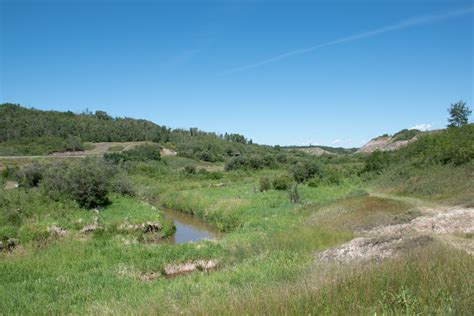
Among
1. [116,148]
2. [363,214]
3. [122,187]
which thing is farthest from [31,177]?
[116,148]

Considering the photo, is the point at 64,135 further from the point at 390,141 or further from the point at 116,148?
the point at 390,141

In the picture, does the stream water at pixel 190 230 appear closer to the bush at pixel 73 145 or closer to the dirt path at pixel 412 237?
the dirt path at pixel 412 237

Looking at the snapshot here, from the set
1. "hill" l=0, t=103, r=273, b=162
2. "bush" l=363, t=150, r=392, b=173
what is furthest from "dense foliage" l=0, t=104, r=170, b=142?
"bush" l=363, t=150, r=392, b=173

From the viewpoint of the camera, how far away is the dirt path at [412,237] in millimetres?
12828

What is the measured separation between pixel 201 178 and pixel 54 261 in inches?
2048

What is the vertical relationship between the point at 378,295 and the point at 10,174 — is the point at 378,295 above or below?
below

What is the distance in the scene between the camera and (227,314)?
18.2 ft

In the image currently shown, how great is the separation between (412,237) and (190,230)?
20.4 meters

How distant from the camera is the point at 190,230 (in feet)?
105

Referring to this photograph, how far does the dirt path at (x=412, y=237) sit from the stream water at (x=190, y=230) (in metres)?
12.8

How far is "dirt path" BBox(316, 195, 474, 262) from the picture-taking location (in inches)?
505

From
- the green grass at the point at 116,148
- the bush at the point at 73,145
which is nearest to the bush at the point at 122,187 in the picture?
the bush at the point at 73,145

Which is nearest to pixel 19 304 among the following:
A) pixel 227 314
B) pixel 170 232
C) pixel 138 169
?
pixel 227 314

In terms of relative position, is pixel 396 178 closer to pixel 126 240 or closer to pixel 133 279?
pixel 126 240
